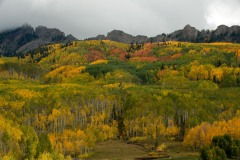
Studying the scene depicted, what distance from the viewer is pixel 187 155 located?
617ft

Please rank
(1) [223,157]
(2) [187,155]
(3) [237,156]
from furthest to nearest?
(2) [187,155] → (3) [237,156] → (1) [223,157]

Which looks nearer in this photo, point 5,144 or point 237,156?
point 237,156

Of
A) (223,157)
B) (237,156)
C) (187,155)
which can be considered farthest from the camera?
(187,155)

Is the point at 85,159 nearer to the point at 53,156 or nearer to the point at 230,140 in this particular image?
the point at 53,156

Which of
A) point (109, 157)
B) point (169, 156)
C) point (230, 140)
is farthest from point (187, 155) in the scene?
point (109, 157)

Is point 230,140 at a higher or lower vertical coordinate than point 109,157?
higher

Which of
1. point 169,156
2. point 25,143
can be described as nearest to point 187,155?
point 169,156

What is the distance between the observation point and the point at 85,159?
198000mm

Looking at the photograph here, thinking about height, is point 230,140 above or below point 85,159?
above

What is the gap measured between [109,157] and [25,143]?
139ft

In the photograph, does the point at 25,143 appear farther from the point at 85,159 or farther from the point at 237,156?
the point at 237,156

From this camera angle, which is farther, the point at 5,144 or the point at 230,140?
the point at 5,144

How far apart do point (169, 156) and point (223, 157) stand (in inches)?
1422

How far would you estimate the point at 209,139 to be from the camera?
19812 centimetres
